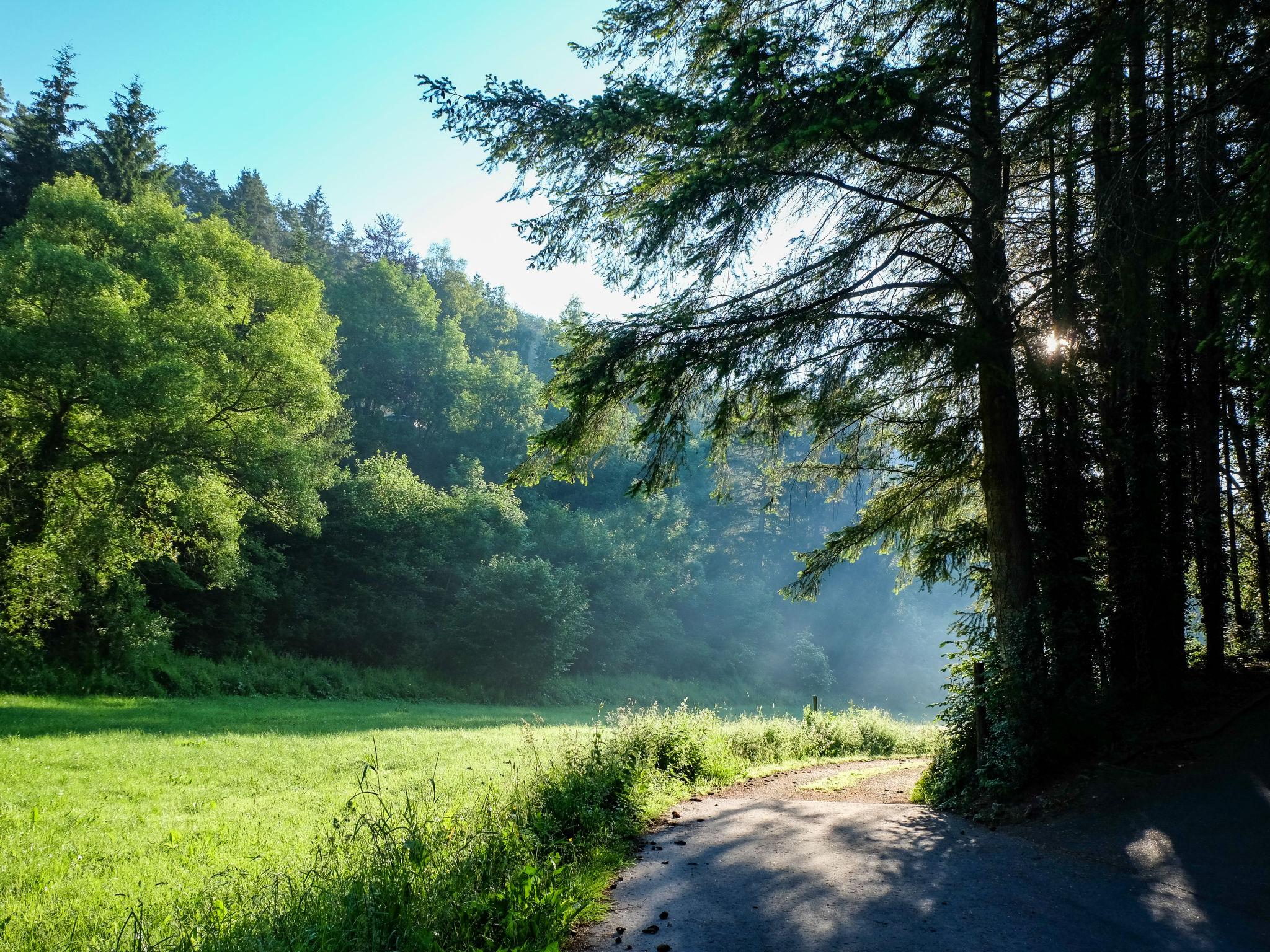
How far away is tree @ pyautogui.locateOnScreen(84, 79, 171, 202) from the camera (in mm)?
25938

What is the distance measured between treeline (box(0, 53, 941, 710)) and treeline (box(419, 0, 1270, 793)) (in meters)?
1.82

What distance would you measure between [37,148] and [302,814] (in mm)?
28119

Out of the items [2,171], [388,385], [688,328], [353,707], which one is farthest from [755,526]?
[688,328]

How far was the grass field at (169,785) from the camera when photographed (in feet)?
17.9

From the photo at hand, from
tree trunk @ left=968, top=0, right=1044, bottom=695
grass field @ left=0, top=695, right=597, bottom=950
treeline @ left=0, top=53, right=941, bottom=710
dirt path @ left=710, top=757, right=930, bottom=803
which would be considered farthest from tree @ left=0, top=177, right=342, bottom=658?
tree trunk @ left=968, top=0, right=1044, bottom=695

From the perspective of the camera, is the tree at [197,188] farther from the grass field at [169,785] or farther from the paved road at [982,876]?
the paved road at [982,876]

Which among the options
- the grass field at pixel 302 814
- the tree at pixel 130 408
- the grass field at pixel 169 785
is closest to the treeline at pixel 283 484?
the tree at pixel 130 408

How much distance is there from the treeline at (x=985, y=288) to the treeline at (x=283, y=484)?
1821mm

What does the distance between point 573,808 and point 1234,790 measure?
5.56 m

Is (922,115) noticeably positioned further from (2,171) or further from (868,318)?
(2,171)

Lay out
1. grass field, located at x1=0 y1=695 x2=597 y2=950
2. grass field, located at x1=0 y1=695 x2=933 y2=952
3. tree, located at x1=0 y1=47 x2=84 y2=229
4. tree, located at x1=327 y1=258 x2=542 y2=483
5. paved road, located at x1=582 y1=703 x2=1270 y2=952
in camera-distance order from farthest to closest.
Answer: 1. tree, located at x1=327 y1=258 x2=542 y2=483
2. tree, located at x1=0 y1=47 x2=84 y2=229
3. grass field, located at x1=0 y1=695 x2=597 y2=950
4. paved road, located at x1=582 y1=703 x2=1270 y2=952
5. grass field, located at x1=0 y1=695 x2=933 y2=952

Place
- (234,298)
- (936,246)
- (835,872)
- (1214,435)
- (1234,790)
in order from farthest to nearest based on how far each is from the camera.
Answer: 1. (234,298)
2. (936,246)
3. (1214,435)
4. (1234,790)
5. (835,872)

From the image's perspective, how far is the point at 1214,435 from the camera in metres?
8.66

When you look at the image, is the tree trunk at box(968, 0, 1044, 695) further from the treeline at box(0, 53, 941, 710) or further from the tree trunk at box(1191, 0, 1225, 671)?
the treeline at box(0, 53, 941, 710)
